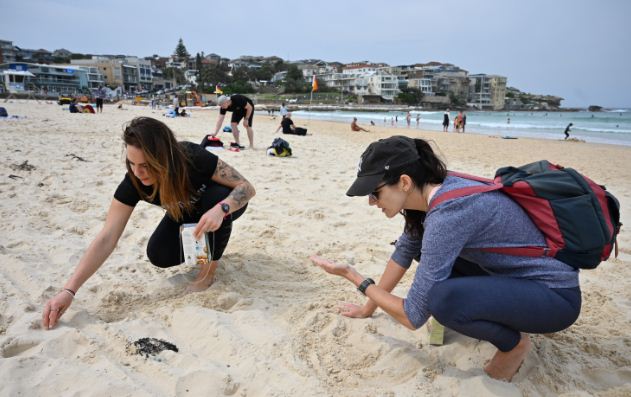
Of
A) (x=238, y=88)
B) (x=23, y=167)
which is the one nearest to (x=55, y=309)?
(x=23, y=167)

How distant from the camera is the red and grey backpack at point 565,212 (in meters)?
1.51

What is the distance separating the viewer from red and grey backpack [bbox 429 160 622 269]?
1.51 m

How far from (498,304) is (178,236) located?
75.8 inches

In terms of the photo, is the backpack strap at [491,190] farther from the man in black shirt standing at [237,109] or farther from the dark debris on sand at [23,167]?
the man in black shirt standing at [237,109]

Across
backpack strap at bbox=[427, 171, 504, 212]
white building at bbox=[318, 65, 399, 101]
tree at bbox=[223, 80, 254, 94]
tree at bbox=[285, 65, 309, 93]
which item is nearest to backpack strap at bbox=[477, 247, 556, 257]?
backpack strap at bbox=[427, 171, 504, 212]

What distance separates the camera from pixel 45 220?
3533 mm

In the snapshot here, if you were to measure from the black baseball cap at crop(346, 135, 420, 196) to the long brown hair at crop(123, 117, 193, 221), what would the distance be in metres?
1.09

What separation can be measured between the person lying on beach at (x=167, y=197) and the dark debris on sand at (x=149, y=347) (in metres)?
0.47

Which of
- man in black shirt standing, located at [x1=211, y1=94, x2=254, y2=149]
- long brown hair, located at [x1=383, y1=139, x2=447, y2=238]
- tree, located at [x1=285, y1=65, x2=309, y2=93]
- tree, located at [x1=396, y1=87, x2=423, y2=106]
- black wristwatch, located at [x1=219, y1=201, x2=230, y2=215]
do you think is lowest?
black wristwatch, located at [x1=219, y1=201, x2=230, y2=215]

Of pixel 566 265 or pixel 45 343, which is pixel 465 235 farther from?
pixel 45 343

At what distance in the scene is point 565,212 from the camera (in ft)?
4.97

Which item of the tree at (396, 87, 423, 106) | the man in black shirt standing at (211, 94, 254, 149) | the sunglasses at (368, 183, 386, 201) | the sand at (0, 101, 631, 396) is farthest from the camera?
the tree at (396, 87, 423, 106)

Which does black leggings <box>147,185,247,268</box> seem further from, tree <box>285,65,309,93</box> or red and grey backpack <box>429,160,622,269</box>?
tree <box>285,65,309,93</box>

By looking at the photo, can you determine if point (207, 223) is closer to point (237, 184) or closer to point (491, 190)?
point (237, 184)
